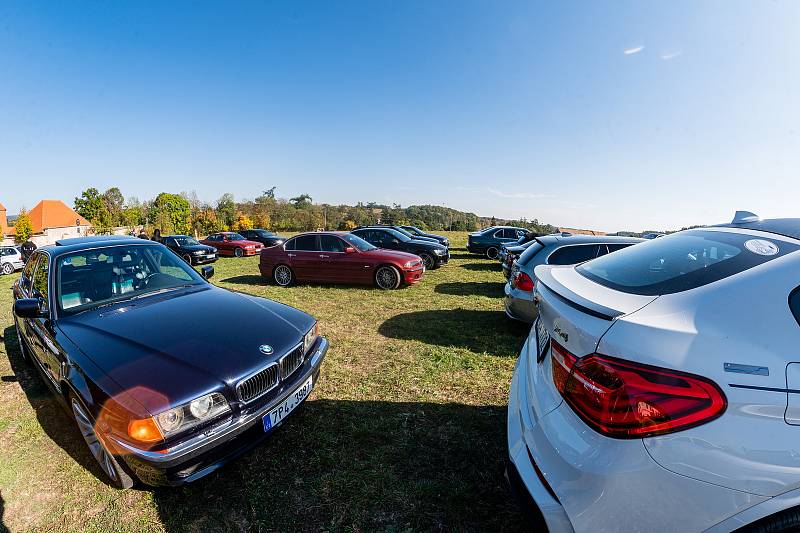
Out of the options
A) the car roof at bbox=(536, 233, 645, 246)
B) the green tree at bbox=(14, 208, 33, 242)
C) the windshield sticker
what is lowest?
the green tree at bbox=(14, 208, 33, 242)

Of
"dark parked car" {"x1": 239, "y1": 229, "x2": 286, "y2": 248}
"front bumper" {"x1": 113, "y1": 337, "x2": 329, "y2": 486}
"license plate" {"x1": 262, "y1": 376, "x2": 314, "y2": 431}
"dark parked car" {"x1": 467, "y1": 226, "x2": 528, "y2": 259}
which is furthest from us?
"dark parked car" {"x1": 239, "y1": 229, "x2": 286, "y2": 248}

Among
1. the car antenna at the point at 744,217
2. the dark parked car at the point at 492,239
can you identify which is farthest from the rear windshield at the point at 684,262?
the dark parked car at the point at 492,239

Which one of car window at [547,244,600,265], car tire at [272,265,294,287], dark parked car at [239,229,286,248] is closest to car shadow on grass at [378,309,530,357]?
car window at [547,244,600,265]

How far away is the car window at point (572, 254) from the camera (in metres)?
5.46

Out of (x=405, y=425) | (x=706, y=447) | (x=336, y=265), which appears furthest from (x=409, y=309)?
(x=706, y=447)

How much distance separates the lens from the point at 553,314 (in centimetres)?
164

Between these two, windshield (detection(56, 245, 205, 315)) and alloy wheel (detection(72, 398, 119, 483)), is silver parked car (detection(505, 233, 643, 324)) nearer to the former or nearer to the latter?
windshield (detection(56, 245, 205, 315))

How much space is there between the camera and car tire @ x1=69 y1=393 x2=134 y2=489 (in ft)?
6.76

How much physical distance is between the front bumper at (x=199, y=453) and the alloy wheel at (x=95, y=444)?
14.7 inches

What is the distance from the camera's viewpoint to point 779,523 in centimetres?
108

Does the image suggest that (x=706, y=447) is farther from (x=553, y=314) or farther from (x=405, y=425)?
(x=405, y=425)

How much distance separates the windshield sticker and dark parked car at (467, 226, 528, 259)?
13.3m

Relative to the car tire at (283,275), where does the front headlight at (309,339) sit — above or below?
above

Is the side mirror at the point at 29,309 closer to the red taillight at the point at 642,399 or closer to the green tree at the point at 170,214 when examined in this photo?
the red taillight at the point at 642,399
